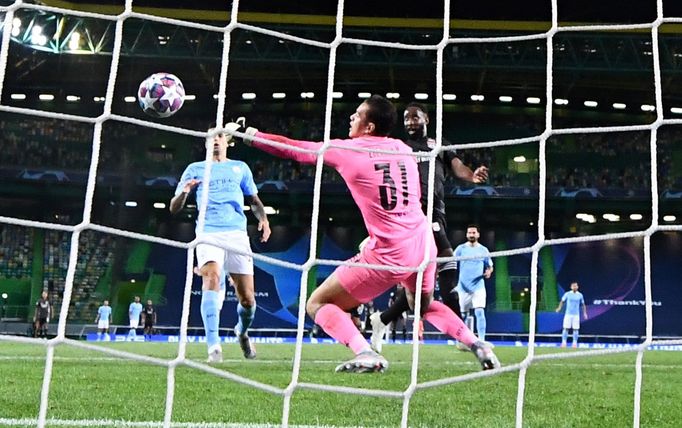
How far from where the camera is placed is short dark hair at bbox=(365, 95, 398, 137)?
3.85 metres

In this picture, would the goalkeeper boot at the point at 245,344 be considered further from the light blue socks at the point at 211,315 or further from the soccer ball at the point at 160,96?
the soccer ball at the point at 160,96

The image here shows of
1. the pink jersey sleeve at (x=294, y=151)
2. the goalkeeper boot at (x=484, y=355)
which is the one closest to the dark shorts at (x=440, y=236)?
the goalkeeper boot at (x=484, y=355)

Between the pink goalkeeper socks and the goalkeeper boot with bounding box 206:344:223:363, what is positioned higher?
the pink goalkeeper socks

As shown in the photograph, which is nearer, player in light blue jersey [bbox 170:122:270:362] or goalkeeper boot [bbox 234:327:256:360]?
player in light blue jersey [bbox 170:122:270:362]

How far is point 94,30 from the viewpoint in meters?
16.4

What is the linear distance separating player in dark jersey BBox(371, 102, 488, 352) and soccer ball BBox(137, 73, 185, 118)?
142 cm

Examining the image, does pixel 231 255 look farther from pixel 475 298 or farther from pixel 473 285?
pixel 473 285

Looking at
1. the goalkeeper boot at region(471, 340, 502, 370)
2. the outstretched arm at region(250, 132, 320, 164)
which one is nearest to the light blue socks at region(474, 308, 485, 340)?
the goalkeeper boot at region(471, 340, 502, 370)

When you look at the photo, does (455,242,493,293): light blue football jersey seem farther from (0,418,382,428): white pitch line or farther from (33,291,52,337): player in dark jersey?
(33,291,52,337): player in dark jersey

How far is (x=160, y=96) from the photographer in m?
5.05

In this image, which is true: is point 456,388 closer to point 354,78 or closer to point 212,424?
point 212,424

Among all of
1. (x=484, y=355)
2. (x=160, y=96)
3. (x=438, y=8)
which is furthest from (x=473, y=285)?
(x=438, y=8)

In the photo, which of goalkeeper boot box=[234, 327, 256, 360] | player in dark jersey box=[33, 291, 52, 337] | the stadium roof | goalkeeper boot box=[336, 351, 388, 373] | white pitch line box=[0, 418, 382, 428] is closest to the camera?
white pitch line box=[0, 418, 382, 428]

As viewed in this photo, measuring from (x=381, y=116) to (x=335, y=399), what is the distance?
4.26 feet
